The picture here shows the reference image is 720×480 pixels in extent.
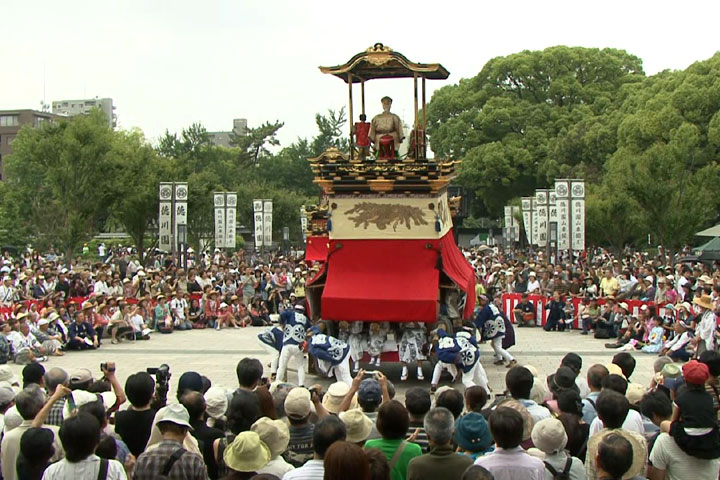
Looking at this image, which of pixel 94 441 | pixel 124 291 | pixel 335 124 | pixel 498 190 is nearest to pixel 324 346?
pixel 94 441

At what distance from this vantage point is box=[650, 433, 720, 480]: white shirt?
6.00m

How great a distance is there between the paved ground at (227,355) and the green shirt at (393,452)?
8.20 meters

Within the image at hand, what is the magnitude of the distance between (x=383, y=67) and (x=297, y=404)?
981 centimetres

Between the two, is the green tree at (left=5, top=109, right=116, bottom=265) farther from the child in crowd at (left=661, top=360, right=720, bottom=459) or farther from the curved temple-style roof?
the child in crowd at (left=661, top=360, right=720, bottom=459)

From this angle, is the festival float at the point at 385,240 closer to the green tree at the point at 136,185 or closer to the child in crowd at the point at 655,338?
the child in crowd at the point at 655,338

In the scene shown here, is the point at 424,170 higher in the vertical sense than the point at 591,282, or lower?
higher

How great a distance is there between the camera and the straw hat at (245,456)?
5168mm

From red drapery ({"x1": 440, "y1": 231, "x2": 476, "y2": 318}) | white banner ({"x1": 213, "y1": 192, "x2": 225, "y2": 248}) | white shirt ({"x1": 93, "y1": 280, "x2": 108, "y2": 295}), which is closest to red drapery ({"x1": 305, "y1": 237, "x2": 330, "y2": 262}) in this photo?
red drapery ({"x1": 440, "y1": 231, "x2": 476, "y2": 318})

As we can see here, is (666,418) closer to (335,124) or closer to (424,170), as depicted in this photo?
(424,170)

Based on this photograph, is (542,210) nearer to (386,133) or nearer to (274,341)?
(386,133)

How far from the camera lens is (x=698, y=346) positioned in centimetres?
1468

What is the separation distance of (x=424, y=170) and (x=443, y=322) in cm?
255

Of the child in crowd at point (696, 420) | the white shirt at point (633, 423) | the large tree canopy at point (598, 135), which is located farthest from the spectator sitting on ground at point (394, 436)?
the large tree canopy at point (598, 135)

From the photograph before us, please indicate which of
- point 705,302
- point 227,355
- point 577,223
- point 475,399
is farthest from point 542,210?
point 475,399
